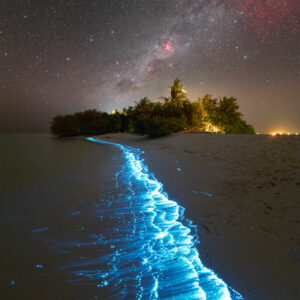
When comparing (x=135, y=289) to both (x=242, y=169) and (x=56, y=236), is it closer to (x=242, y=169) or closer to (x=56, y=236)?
(x=56, y=236)

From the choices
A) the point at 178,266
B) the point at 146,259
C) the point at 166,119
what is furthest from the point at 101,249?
the point at 166,119

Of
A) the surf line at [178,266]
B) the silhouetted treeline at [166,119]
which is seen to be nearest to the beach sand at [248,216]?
the surf line at [178,266]

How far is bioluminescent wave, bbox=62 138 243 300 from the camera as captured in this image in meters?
1.47

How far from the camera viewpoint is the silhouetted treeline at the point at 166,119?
18.5 m

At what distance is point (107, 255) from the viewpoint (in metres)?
1.90

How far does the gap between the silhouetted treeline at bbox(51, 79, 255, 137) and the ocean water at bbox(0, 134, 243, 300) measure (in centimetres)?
1404

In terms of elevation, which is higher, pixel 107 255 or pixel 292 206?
pixel 292 206

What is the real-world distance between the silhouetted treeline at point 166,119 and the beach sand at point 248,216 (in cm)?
1227

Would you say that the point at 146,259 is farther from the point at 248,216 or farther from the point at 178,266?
the point at 248,216

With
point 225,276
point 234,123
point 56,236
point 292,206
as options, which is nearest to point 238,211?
point 292,206

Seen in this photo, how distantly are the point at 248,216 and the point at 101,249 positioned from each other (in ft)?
6.85

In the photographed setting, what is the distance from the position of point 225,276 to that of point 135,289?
31.8 inches

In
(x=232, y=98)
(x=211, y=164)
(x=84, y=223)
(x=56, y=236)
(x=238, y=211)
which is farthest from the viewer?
(x=232, y=98)

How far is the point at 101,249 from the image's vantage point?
2006mm
